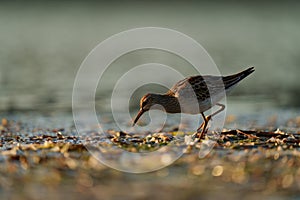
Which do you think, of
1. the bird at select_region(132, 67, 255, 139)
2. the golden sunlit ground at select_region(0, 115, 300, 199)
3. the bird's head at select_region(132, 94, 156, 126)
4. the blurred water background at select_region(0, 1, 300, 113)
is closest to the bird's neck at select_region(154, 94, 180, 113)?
the bird at select_region(132, 67, 255, 139)

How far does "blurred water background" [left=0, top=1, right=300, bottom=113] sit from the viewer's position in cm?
2108

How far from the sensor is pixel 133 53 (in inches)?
1254

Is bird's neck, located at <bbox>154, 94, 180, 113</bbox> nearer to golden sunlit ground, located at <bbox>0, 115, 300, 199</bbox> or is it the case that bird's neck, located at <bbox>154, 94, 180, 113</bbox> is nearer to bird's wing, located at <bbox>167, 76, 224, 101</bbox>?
bird's wing, located at <bbox>167, 76, 224, 101</bbox>

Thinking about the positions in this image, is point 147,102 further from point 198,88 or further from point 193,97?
point 198,88

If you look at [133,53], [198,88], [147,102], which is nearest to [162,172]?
[198,88]

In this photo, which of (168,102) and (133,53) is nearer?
(168,102)

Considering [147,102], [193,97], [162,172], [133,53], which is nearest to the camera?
[162,172]

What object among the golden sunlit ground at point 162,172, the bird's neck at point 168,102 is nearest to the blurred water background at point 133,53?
the bird's neck at point 168,102

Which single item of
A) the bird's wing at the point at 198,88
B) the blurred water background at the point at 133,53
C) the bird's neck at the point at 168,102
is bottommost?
the blurred water background at the point at 133,53

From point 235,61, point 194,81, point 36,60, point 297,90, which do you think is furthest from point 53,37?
point 194,81

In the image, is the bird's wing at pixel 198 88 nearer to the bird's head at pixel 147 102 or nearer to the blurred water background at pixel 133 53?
the bird's head at pixel 147 102

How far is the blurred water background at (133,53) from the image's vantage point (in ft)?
69.2

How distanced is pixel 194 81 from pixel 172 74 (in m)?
11.0

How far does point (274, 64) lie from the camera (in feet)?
90.6
